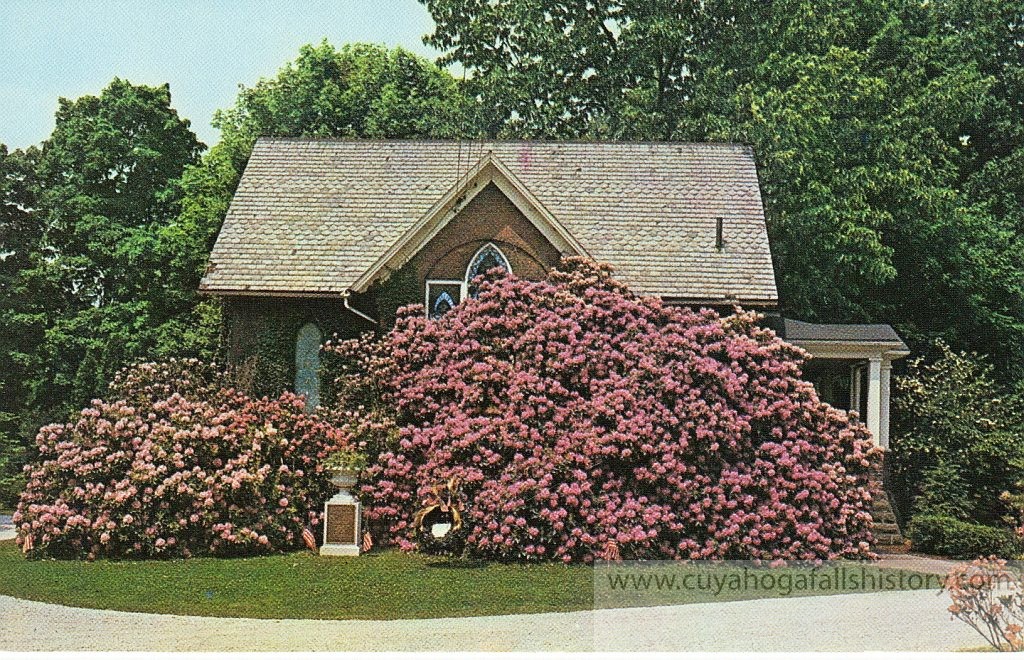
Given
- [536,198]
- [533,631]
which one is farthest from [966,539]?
[533,631]

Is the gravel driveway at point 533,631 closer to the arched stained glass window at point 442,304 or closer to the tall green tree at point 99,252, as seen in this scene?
the arched stained glass window at point 442,304

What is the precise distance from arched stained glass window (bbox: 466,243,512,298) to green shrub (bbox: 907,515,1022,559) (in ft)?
31.5

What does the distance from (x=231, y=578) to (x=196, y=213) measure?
75.7 ft

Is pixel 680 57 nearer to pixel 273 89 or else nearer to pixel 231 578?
pixel 273 89

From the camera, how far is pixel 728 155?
1222 inches

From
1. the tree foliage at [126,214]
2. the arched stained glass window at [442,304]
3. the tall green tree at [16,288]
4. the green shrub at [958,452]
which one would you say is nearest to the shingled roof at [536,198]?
the arched stained glass window at [442,304]

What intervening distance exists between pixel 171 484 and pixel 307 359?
7640 mm

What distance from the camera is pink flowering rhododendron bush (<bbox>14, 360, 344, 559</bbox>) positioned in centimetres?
1984

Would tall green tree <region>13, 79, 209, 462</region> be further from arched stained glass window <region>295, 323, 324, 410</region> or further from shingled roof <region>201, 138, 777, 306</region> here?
arched stained glass window <region>295, 323, 324, 410</region>

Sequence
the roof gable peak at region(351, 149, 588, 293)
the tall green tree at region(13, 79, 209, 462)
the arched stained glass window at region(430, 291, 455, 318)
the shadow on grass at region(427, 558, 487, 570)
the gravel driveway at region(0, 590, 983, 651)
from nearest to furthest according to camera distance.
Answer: the gravel driveway at region(0, 590, 983, 651) < the shadow on grass at region(427, 558, 487, 570) < the roof gable peak at region(351, 149, 588, 293) < the arched stained glass window at region(430, 291, 455, 318) < the tall green tree at region(13, 79, 209, 462)

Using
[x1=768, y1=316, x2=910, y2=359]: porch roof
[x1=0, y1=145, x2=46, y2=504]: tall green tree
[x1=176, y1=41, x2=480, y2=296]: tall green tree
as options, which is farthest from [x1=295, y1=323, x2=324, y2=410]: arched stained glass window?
[x1=0, y1=145, x2=46, y2=504]: tall green tree

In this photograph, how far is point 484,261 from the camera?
86.0 ft

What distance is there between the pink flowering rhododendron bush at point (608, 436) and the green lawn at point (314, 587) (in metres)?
1.01

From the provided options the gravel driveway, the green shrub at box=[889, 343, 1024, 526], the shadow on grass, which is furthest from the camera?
the green shrub at box=[889, 343, 1024, 526]
